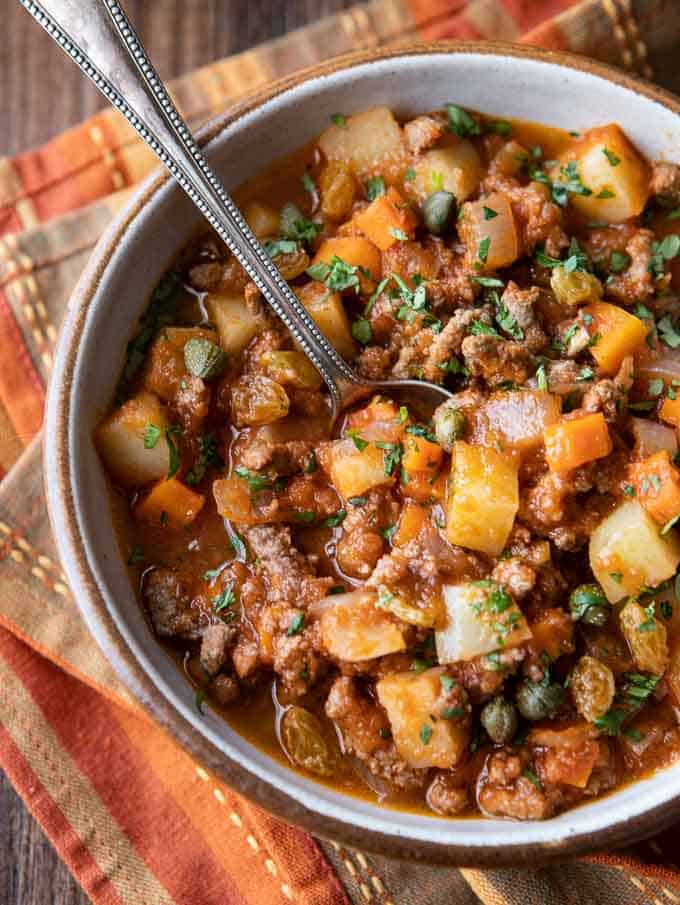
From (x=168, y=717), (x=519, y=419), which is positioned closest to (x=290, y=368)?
(x=519, y=419)

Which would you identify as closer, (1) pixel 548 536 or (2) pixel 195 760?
(2) pixel 195 760

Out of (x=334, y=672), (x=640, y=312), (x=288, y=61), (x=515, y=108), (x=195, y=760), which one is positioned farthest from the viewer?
(x=288, y=61)

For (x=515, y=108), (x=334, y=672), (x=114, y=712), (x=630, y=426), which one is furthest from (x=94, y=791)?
(x=515, y=108)

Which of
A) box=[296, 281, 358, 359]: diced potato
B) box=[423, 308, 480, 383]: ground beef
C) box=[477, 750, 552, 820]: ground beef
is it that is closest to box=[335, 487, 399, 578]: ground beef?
box=[423, 308, 480, 383]: ground beef

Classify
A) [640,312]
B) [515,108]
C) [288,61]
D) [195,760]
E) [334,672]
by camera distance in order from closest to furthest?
[195,760]
[334,672]
[640,312]
[515,108]
[288,61]

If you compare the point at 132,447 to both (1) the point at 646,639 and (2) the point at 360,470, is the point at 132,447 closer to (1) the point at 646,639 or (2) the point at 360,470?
(2) the point at 360,470

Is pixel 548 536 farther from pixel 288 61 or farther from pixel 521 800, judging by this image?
pixel 288 61

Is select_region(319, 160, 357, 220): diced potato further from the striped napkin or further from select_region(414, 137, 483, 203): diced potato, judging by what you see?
the striped napkin
